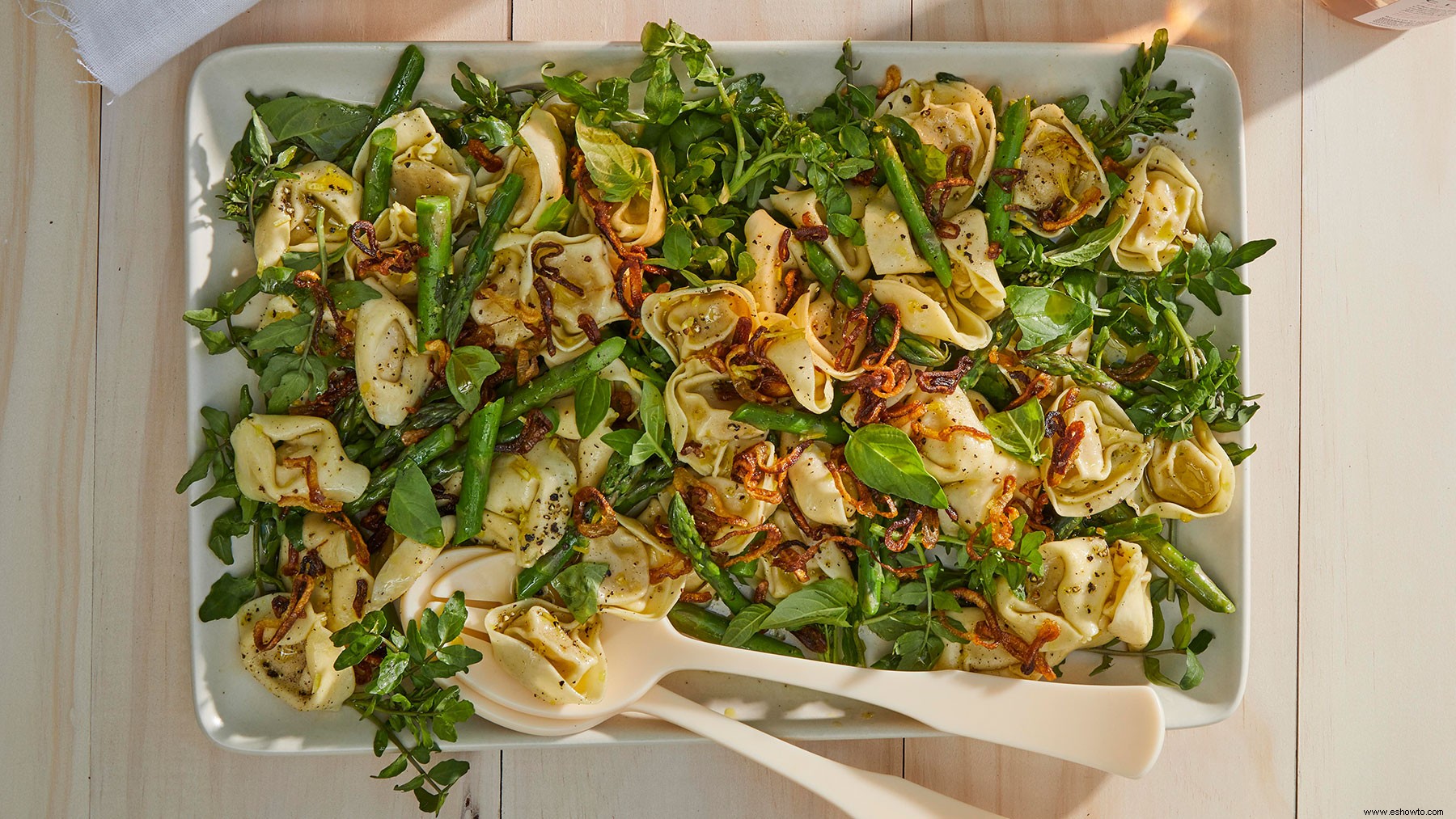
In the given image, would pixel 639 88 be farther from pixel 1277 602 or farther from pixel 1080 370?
pixel 1277 602

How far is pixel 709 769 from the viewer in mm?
2010

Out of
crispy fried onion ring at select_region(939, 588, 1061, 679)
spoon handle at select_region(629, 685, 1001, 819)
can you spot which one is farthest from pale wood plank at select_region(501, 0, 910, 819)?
crispy fried onion ring at select_region(939, 588, 1061, 679)

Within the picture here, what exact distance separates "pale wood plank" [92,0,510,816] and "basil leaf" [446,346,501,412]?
2.13 feet

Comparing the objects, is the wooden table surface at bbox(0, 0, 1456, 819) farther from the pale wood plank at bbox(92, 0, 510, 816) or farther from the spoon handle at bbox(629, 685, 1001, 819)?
the spoon handle at bbox(629, 685, 1001, 819)

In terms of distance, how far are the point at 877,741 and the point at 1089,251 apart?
3.73 feet

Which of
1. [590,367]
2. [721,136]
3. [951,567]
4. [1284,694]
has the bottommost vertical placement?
[1284,694]

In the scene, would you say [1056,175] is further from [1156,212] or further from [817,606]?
[817,606]

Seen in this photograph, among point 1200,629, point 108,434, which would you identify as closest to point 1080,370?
point 1200,629

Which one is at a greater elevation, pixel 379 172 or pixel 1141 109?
pixel 1141 109

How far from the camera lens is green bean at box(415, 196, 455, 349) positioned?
64.5 inches

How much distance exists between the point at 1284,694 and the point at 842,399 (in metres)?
1.27

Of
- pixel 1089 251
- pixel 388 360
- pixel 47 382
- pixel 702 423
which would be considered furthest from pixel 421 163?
pixel 1089 251

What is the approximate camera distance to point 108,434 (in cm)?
188

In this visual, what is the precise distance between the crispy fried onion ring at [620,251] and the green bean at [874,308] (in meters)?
0.31
